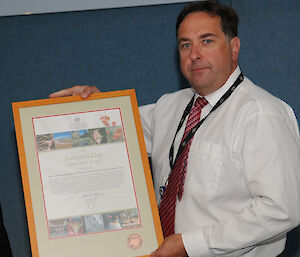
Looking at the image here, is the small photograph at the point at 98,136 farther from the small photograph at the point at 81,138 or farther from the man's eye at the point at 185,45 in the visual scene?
the man's eye at the point at 185,45

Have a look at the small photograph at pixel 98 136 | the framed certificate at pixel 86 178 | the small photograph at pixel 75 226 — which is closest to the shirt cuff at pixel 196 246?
the framed certificate at pixel 86 178

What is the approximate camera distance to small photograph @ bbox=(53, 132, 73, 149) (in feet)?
6.38

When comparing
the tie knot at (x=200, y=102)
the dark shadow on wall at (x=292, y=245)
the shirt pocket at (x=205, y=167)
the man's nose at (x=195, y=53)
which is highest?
the man's nose at (x=195, y=53)

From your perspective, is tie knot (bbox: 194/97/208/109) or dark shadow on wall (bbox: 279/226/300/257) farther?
dark shadow on wall (bbox: 279/226/300/257)

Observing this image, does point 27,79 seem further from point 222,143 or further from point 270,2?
point 270,2

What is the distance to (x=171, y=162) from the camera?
208 centimetres

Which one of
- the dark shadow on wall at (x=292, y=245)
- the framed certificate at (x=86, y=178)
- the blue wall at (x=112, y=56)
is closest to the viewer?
the framed certificate at (x=86, y=178)

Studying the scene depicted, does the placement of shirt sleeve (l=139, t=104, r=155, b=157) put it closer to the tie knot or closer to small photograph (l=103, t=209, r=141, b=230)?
the tie knot

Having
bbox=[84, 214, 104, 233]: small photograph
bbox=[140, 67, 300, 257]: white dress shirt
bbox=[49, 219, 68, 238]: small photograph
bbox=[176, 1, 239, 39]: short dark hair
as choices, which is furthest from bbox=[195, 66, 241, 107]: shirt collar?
bbox=[49, 219, 68, 238]: small photograph

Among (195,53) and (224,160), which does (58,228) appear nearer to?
(224,160)

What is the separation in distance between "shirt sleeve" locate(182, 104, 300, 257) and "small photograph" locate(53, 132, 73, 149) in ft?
2.12

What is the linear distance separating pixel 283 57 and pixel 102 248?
1568 mm

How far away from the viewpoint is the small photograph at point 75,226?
1856 millimetres

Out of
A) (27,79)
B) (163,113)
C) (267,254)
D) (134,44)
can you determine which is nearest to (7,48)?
(27,79)
